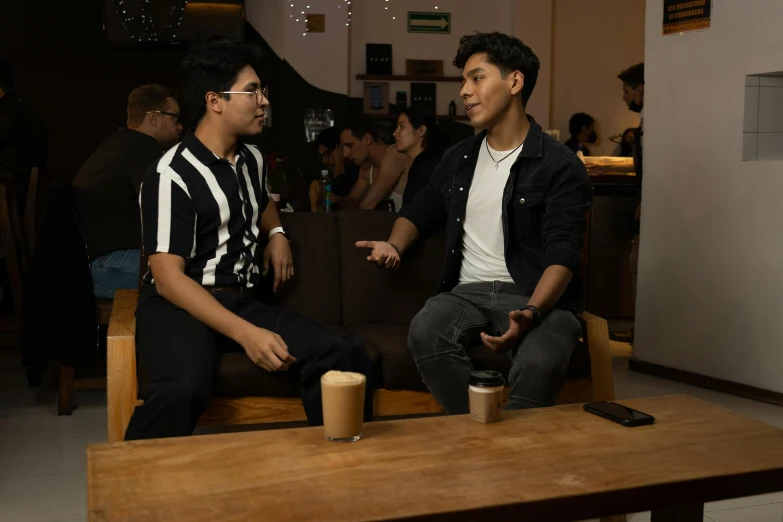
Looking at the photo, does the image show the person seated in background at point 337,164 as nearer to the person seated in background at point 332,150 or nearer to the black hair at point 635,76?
the person seated in background at point 332,150

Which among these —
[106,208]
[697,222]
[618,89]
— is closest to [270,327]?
[106,208]

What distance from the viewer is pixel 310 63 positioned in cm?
730

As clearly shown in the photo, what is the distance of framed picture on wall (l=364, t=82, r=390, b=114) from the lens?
7.53 meters

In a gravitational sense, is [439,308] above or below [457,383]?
above

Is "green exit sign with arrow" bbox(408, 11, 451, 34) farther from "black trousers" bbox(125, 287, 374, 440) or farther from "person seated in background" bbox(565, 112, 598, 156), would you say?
"black trousers" bbox(125, 287, 374, 440)

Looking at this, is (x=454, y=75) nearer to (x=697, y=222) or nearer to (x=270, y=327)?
(x=697, y=222)

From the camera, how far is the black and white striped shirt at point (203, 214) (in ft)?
7.60

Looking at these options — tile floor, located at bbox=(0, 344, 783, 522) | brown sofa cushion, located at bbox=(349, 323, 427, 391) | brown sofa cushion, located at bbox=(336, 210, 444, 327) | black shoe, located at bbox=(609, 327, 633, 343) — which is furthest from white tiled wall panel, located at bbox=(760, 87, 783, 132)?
brown sofa cushion, located at bbox=(349, 323, 427, 391)

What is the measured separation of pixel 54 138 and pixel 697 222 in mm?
5217

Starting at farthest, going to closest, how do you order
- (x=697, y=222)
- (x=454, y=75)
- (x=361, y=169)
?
(x=454, y=75)
(x=361, y=169)
(x=697, y=222)

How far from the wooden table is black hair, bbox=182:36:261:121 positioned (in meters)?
1.17

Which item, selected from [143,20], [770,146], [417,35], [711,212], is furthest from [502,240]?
[417,35]

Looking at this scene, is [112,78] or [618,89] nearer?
[112,78]

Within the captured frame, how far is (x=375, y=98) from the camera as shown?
755 centimetres
